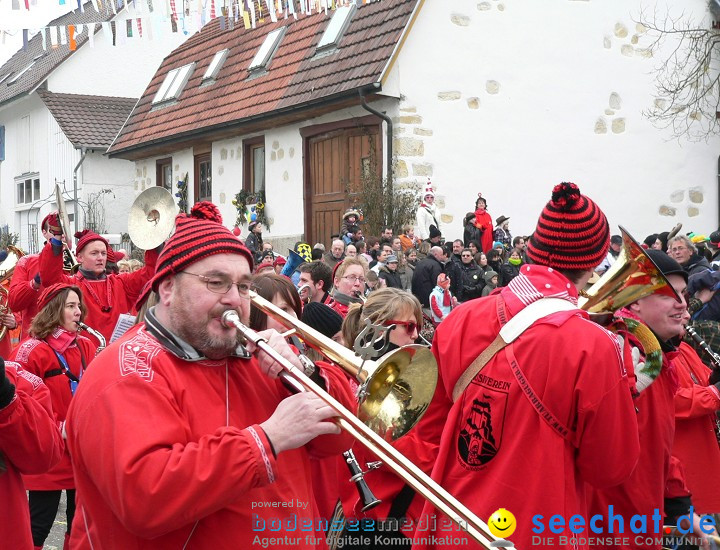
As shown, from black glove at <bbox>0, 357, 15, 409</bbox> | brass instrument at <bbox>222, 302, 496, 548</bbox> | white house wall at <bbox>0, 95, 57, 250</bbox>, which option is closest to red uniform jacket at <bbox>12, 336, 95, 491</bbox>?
black glove at <bbox>0, 357, 15, 409</bbox>

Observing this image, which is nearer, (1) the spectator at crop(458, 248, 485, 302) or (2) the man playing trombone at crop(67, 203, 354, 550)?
(2) the man playing trombone at crop(67, 203, 354, 550)

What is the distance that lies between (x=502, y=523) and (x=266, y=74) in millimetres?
17708

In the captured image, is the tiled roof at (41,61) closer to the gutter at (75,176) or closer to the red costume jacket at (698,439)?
the gutter at (75,176)

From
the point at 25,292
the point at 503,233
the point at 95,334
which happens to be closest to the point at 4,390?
the point at 95,334

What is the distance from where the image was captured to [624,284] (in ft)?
12.8

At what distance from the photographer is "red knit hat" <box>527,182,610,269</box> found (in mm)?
3400

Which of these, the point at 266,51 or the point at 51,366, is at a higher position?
the point at 266,51

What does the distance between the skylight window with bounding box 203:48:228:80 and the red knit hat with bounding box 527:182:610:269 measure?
64.9ft

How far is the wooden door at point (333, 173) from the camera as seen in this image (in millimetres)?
17297

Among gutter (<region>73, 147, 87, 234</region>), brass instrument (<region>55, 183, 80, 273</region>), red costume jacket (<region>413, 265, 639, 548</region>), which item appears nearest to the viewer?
red costume jacket (<region>413, 265, 639, 548</region>)

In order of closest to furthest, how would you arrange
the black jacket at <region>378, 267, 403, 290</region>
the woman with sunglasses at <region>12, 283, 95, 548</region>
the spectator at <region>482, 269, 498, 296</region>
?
1. the woman with sunglasses at <region>12, 283, 95, 548</region>
2. the black jacket at <region>378, 267, 403, 290</region>
3. the spectator at <region>482, 269, 498, 296</region>

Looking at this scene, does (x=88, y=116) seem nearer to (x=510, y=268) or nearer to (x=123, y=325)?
(x=510, y=268)

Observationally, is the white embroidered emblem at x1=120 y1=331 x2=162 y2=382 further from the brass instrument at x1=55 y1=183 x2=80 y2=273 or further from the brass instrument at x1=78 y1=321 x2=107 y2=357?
the brass instrument at x1=55 y1=183 x2=80 y2=273

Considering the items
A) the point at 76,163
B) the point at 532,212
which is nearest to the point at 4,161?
the point at 76,163
